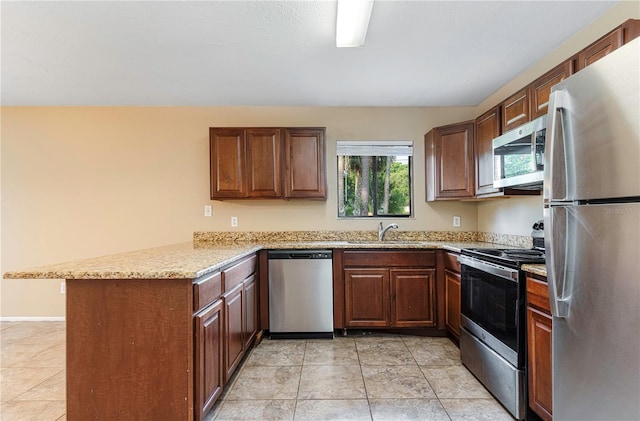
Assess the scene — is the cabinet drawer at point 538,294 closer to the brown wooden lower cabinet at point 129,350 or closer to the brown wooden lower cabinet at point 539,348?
the brown wooden lower cabinet at point 539,348

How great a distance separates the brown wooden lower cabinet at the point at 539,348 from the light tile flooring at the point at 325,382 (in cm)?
27

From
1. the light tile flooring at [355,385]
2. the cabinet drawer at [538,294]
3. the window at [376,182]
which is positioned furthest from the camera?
the window at [376,182]

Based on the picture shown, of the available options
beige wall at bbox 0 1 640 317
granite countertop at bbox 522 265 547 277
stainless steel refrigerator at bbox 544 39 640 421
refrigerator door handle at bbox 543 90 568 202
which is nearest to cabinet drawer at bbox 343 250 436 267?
beige wall at bbox 0 1 640 317

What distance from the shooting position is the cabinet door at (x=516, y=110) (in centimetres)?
227

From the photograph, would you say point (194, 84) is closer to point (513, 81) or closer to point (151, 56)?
point (151, 56)

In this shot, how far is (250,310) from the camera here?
103 inches

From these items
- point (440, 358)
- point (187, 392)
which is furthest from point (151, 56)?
point (440, 358)

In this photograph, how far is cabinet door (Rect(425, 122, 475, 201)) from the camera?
9.85ft

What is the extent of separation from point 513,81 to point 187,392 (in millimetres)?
3473

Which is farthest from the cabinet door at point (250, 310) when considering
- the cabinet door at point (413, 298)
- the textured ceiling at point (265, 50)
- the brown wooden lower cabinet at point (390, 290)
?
the textured ceiling at point (265, 50)

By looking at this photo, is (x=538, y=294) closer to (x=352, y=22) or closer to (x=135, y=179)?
(x=352, y=22)

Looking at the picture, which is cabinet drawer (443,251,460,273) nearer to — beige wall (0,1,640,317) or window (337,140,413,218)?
beige wall (0,1,640,317)

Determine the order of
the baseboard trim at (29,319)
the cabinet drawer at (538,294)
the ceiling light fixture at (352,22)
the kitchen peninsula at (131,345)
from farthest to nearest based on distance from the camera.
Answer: the baseboard trim at (29,319)
the ceiling light fixture at (352,22)
the cabinet drawer at (538,294)
the kitchen peninsula at (131,345)

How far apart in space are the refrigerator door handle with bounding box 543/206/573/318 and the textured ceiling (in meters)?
1.37
